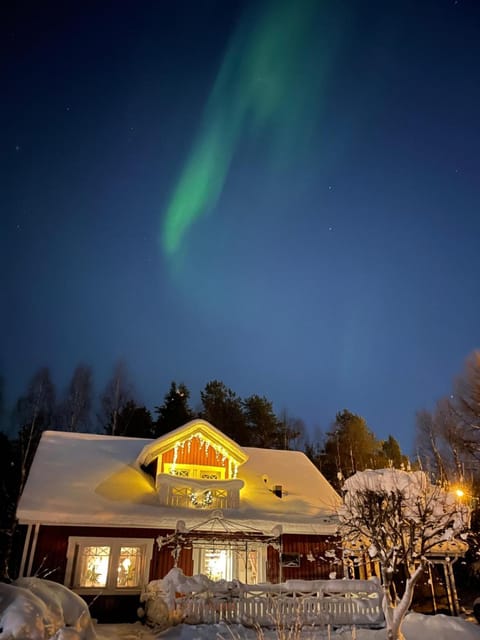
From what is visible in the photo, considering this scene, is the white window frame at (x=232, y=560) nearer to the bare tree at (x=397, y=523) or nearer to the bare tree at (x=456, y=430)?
the bare tree at (x=397, y=523)

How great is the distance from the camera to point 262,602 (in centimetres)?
1208

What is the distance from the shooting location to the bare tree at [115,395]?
31469 millimetres

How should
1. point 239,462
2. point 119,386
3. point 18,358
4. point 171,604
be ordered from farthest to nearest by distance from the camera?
point 18,358 < point 119,386 < point 239,462 < point 171,604

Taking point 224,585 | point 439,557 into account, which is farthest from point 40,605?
point 439,557

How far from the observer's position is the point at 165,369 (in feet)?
517

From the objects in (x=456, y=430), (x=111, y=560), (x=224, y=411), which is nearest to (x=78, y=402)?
(x=224, y=411)

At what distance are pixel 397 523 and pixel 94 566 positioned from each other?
9.36m

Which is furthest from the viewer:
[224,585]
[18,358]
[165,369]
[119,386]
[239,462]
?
[165,369]

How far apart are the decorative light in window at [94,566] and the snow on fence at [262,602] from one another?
2439mm

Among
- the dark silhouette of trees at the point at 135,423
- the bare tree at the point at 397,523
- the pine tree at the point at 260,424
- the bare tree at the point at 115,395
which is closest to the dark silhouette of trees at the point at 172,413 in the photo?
the dark silhouette of trees at the point at 135,423

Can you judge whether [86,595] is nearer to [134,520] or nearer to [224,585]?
[134,520]

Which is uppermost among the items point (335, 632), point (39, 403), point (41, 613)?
point (39, 403)

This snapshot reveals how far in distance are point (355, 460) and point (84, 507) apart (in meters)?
25.2

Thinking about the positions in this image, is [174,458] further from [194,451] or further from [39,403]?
[39,403]
